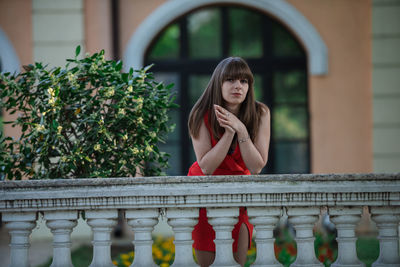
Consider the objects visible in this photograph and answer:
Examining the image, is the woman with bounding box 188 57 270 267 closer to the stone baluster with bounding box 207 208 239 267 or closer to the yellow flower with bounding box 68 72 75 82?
the stone baluster with bounding box 207 208 239 267

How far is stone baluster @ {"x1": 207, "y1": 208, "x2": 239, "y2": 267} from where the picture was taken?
7.33 feet

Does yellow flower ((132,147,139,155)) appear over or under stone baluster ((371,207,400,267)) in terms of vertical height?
over

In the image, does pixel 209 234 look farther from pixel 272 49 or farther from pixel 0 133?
pixel 272 49

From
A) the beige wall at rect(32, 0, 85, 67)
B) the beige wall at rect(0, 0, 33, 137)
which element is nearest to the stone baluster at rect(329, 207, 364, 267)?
the beige wall at rect(32, 0, 85, 67)

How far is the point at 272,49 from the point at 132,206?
5.50m

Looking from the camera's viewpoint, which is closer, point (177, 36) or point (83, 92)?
point (83, 92)

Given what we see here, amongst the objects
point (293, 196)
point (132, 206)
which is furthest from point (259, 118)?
point (132, 206)

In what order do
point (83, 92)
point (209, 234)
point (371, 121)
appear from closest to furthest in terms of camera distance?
point (209, 234) < point (83, 92) < point (371, 121)

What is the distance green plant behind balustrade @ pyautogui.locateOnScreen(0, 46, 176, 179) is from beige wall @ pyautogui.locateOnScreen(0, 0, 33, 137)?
4272mm

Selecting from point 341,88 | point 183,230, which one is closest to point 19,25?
point 341,88

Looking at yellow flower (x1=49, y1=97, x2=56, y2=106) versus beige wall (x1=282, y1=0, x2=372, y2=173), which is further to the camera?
beige wall (x1=282, y1=0, x2=372, y2=173)

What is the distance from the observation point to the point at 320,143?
7.11m

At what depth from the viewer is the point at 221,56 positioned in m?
7.32

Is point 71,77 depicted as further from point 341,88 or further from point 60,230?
point 341,88
